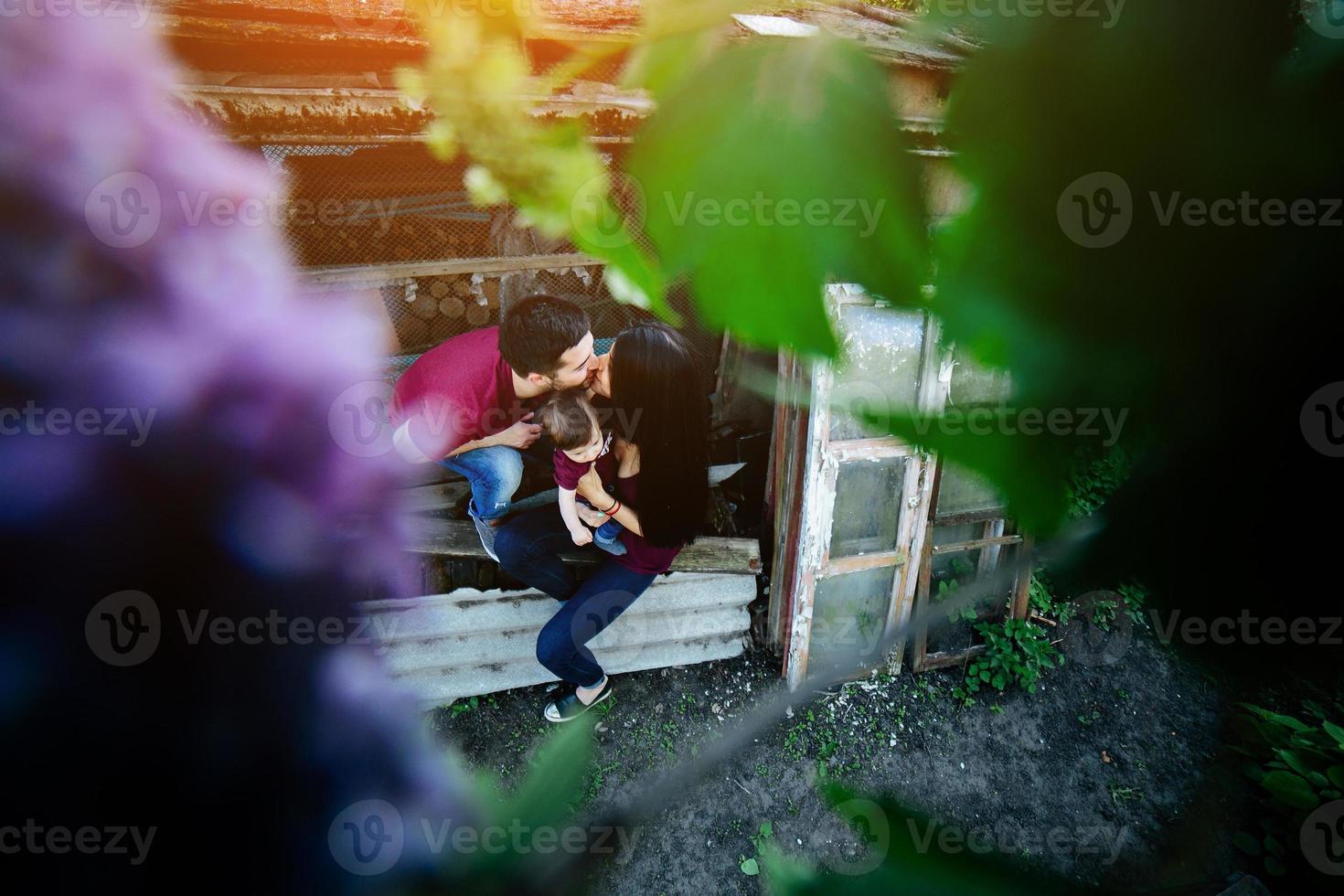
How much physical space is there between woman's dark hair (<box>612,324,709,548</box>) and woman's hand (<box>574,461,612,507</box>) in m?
0.14

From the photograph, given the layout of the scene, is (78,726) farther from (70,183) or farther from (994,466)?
(994,466)

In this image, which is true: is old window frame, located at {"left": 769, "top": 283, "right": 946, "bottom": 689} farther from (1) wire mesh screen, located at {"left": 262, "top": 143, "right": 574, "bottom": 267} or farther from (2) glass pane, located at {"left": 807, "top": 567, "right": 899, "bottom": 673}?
(1) wire mesh screen, located at {"left": 262, "top": 143, "right": 574, "bottom": 267}

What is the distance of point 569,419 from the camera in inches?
67.3

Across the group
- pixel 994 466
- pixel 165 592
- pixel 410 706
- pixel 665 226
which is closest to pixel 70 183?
pixel 165 592

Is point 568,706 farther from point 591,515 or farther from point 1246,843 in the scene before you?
point 1246,843

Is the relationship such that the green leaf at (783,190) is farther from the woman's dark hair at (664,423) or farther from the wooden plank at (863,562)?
the wooden plank at (863,562)

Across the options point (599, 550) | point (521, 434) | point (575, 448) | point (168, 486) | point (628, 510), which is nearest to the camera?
point (168, 486)

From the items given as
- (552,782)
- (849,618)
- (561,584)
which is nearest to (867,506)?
(849,618)

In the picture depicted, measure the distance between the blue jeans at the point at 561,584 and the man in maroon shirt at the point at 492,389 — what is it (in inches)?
5.8

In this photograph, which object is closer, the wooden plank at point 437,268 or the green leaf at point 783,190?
the green leaf at point 783,190

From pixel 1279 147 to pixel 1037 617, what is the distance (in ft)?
11.3

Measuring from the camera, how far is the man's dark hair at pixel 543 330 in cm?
152

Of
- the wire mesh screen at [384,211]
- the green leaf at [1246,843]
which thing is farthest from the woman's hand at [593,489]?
the green leaf at [1246,843]

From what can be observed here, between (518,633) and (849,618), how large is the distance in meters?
1.58
